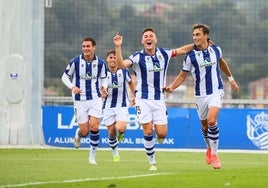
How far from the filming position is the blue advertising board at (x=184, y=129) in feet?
96.2

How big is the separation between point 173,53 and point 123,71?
17.3 ft

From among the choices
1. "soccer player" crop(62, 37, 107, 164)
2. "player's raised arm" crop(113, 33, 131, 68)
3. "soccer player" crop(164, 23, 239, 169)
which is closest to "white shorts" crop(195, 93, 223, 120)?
"soccer player" crop(164, 23, 239, 169)

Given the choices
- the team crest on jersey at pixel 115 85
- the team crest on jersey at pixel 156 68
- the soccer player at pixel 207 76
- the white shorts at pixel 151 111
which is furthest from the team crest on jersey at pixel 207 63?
the team crest on jersey at pixel 115 85

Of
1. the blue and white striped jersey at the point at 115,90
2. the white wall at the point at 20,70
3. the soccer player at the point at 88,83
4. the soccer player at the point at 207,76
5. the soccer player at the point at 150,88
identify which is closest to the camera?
the soccer player at the point at 150,88

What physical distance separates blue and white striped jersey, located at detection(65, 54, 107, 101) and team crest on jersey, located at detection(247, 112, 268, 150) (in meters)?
8.70

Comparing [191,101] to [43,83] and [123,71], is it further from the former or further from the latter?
[123,71]

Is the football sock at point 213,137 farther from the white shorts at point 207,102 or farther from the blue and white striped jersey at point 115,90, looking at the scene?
the blue and white striped jersey at point 115,90

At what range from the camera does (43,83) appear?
32.1 metres

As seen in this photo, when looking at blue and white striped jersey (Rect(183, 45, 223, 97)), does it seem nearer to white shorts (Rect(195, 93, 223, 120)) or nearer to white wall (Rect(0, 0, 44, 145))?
white shorts (Rect(195, 93, 223, 120))

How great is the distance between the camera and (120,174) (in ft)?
54.0

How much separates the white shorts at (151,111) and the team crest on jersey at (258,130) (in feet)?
37.2

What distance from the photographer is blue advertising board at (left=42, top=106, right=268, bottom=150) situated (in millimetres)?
29312

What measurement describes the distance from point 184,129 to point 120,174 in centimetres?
1359

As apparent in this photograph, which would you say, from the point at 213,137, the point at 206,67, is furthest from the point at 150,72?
the point at 213,137
